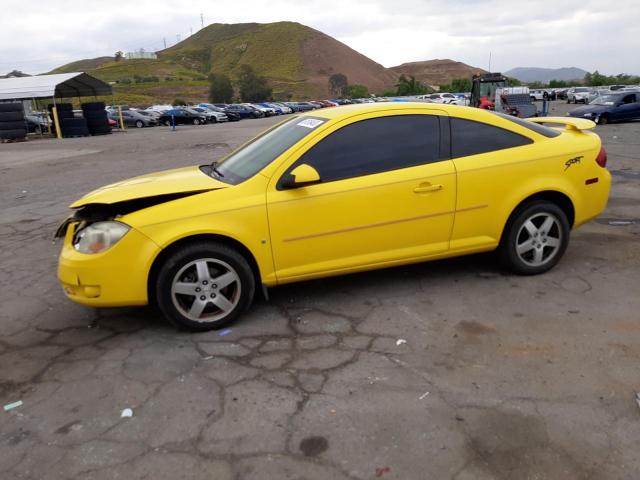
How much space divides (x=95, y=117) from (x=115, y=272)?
3107 cm

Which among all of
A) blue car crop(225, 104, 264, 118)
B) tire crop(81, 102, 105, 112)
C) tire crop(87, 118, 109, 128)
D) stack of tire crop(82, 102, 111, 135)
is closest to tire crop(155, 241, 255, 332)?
stack of tire crop(82, 102, 111, 135)

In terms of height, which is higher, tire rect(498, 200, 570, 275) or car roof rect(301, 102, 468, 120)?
car roof rect(301, 102, 468, 120)

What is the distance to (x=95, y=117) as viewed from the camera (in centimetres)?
3123

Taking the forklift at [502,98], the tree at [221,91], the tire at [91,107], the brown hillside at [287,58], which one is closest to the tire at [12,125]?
the tire at [91,107]

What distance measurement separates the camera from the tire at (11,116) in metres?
27.5

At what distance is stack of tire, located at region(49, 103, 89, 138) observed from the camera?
29.8m

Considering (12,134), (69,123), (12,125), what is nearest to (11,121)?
(12,125)

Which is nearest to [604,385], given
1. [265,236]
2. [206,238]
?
[265,236]

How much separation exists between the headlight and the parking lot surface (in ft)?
2.31

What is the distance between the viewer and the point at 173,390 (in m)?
3.13

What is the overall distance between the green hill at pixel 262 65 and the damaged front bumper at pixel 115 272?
93556 mm

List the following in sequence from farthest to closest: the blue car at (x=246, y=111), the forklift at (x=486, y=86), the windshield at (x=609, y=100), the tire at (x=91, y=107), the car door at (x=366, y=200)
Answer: the blue car at (x=246, y=111) < the tire at (x=91, y=107) < the forklift at (x=486, y=86) < the windshield at (x=609, y=100) < the car door at (x=366, y=200)

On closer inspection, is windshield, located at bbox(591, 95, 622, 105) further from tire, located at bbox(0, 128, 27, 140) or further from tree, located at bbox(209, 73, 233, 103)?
tree, located at bbox(209, 73, 233, 103)

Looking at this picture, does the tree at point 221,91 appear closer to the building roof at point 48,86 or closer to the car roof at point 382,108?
the building roof at point 48,86
